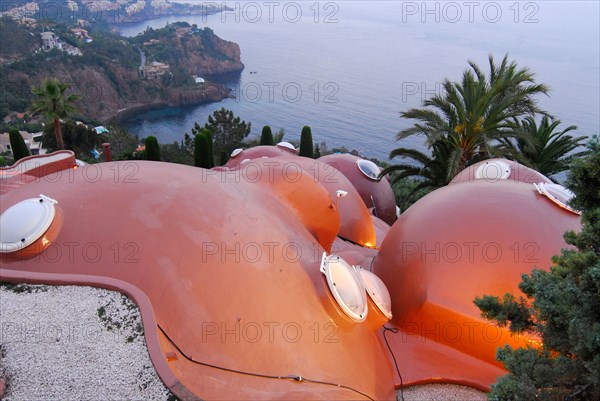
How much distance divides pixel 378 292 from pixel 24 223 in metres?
6.23

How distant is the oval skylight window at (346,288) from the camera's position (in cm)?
748

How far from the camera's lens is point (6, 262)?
673cm

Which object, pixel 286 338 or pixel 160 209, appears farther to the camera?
pixel 160 209

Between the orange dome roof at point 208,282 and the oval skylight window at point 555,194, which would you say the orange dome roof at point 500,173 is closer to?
the oval skylight window at point 555,194

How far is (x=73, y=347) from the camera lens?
558 centimetres

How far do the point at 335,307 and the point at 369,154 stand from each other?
52428mm

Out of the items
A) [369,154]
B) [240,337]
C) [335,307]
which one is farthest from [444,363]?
[369,154]

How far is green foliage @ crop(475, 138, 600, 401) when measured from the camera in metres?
4.75

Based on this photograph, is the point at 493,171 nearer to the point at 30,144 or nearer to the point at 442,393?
the point at 442,393

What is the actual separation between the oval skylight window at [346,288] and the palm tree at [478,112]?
9183 millimetres

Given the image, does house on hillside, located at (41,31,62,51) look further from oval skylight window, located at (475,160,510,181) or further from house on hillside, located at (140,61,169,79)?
oval skylight window, located at (475,160,510,181)

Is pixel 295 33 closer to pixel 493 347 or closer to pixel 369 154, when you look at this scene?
pixel 369 154

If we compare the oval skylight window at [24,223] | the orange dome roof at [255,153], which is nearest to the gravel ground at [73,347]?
the oval skylight window at [24,223]

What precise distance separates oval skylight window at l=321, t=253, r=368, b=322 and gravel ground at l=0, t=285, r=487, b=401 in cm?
320
